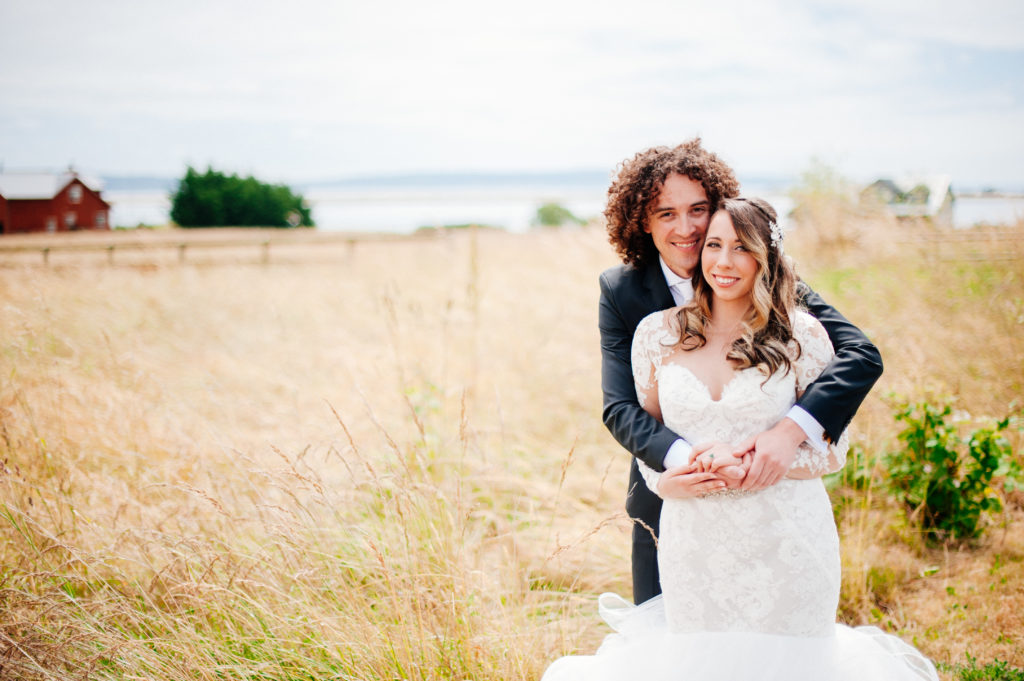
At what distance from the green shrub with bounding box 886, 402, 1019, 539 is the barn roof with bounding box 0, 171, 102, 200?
10815 millimetres

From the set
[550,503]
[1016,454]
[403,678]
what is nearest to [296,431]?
[550,503]

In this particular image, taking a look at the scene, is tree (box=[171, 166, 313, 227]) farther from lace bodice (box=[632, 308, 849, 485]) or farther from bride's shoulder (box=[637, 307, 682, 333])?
lace bodice (box=[632, 308, 849, 485])

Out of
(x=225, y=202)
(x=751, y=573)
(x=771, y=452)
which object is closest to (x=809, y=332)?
(x=771, y=452)

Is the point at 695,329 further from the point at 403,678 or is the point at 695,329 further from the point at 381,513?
the point at 381,513

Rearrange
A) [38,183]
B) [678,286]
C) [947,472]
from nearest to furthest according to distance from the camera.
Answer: [678,286] < [947,472] < [38,183]

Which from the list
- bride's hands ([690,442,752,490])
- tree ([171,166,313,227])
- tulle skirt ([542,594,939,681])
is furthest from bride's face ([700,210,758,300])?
tree ([171,166,313,227])

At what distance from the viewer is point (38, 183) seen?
979 centimetres

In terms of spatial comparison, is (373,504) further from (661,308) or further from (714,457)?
(714,457)

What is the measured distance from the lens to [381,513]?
3.36m

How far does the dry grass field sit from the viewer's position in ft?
7.39

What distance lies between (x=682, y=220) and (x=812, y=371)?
76 cm

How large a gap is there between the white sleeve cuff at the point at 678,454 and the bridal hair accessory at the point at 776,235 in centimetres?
77

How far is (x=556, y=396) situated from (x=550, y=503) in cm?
204

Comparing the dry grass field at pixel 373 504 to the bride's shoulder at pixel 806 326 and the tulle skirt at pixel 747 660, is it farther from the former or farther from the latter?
the bride's shoulder at pixel 806 326
